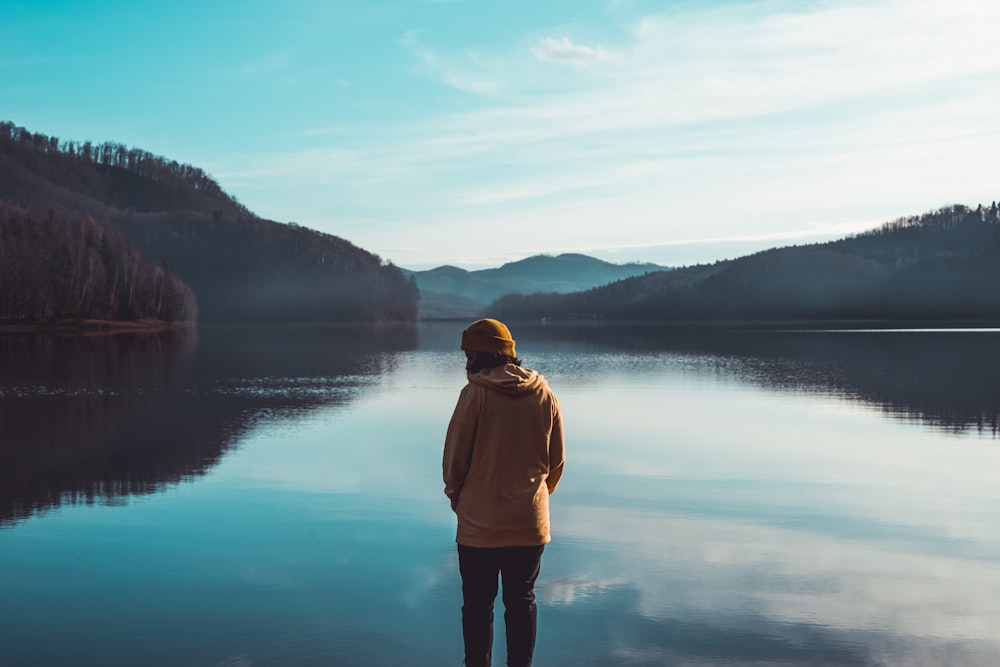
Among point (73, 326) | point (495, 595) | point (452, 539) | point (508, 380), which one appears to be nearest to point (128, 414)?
point (452, 539)

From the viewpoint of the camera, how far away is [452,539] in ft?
33.8

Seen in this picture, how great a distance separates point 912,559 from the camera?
952 centimetres

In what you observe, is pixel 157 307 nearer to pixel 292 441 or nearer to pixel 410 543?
pixel 292 441

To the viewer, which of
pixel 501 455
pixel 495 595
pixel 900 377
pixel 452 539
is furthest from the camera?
pixel 900 377

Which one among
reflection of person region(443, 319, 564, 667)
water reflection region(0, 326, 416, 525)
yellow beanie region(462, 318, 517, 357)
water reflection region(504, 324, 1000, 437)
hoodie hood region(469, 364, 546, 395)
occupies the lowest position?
water reflection region(504, 324, 1000, 437)

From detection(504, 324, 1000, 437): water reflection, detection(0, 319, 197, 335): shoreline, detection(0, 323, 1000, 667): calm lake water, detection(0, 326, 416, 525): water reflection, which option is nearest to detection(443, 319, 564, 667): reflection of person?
detection(0, 323, 1000, 667): calm lake water

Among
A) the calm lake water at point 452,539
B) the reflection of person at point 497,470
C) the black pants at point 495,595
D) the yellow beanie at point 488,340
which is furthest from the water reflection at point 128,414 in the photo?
the yellow beanie at point 488,340

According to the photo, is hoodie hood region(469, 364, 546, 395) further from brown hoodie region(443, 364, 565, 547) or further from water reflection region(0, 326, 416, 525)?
water reflection region(0, 326, 416, 525)

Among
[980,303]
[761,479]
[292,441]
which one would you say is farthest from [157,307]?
[980,303]

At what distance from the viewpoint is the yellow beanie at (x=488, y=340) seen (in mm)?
5418

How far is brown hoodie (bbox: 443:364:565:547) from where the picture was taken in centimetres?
533

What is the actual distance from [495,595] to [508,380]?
4.64 feet

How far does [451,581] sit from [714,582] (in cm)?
250

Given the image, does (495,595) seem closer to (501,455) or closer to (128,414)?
(501,455)
